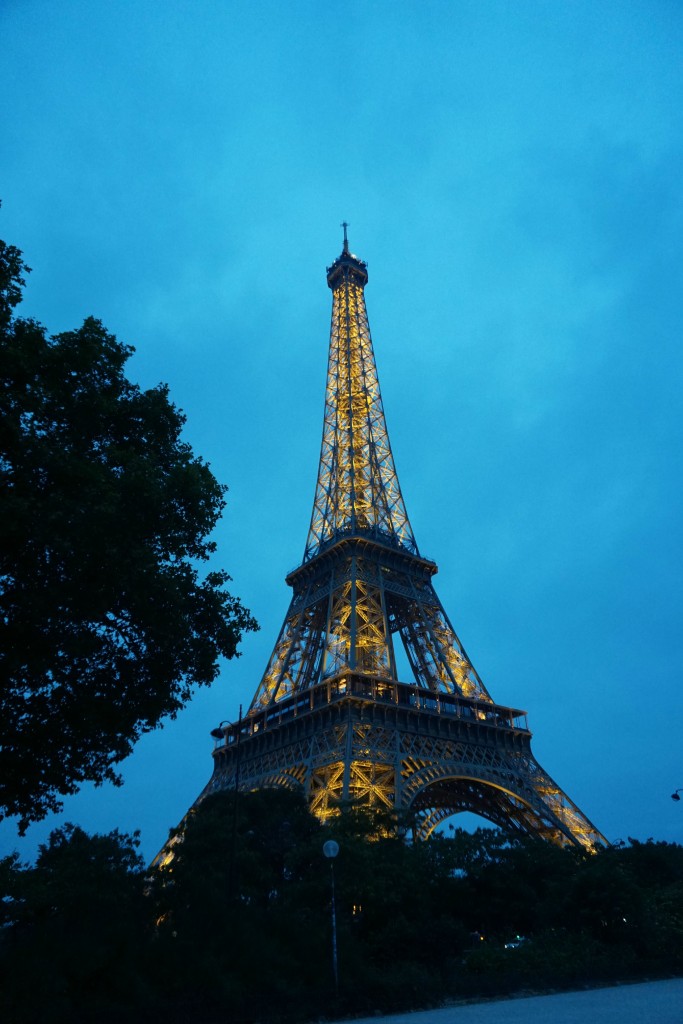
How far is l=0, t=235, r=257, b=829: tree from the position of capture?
A: 12859 mm

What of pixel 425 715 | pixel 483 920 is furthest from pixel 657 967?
pixel 425 715

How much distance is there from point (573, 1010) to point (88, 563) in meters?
13.4

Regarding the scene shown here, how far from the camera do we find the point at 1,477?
42.0 feet

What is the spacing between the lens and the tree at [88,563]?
42.2 feet

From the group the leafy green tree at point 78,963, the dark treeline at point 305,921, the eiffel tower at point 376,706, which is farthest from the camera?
the eiffel tower at point 376,706

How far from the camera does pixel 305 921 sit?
656 inches

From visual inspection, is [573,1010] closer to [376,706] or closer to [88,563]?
[88,563]

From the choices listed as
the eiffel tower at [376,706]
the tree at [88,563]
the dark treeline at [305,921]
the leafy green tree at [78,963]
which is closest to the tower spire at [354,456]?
the eiffel tower at [376,706]

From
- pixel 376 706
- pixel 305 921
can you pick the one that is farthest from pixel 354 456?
pixel 305 921

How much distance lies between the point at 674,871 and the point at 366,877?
20219 mm

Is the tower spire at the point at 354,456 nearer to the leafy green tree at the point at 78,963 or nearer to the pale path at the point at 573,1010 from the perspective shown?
the pale path at the point at 573,1010

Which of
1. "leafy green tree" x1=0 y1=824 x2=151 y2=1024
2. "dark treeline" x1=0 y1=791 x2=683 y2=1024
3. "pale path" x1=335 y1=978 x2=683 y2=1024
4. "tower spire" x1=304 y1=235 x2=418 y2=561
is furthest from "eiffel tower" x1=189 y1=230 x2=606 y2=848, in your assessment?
"leafy green tree" x1=0 y1=824 x2=151 y2=1024

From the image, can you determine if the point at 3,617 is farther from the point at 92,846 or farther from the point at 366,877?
the point at 92,846

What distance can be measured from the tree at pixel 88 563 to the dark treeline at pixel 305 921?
3.60 metres
